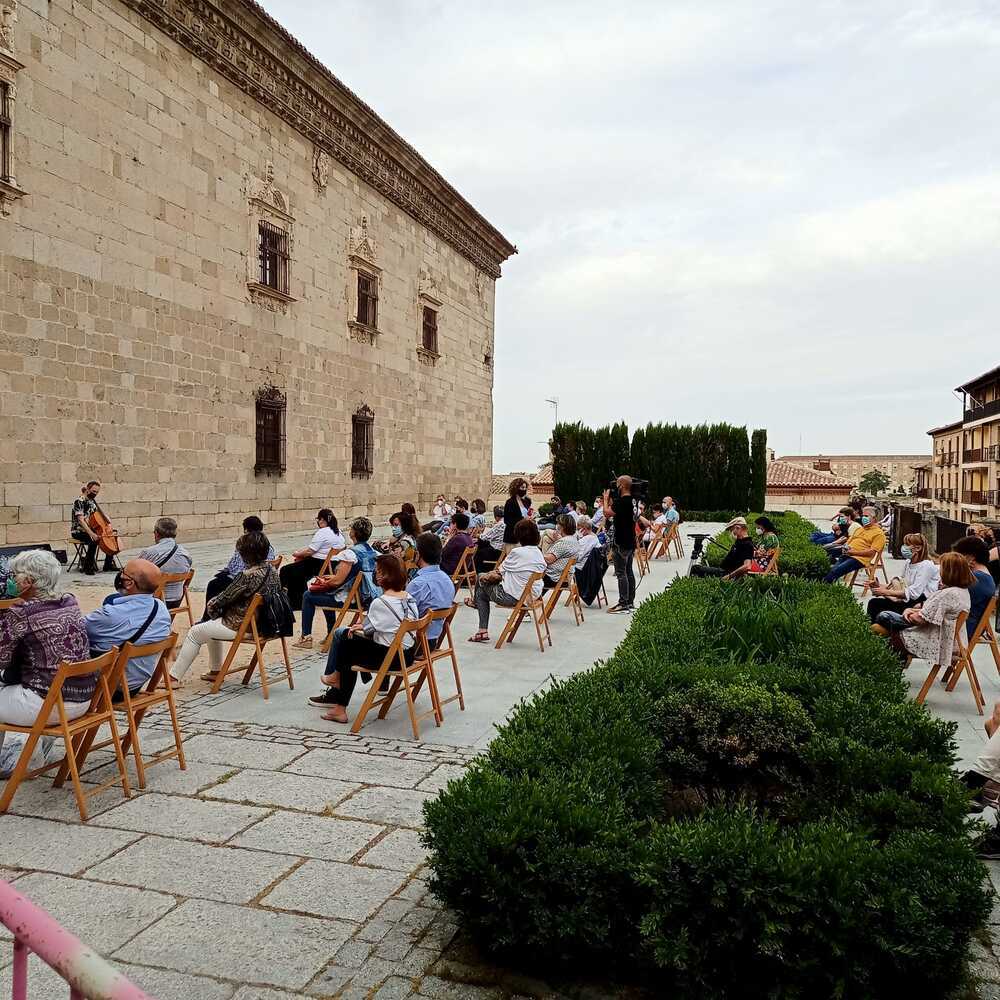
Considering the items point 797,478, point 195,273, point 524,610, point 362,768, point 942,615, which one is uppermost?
point 195,273

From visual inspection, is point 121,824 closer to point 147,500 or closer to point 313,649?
point 313,649

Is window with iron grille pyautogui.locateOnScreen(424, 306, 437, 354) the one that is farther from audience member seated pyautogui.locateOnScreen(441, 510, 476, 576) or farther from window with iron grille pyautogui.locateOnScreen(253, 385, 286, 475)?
audience member seated pyautogui.locateOnScreen(441, 510, 476, 576)

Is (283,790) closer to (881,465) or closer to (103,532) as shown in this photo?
(103,532)

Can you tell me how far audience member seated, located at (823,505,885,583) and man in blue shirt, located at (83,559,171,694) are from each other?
9441 millimetres

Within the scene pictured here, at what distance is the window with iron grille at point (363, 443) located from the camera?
20.7m

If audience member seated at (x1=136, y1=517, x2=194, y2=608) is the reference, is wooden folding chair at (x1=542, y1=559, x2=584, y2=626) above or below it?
below

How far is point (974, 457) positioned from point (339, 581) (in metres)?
63.0

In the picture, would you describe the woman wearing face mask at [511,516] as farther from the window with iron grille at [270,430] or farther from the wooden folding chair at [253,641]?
the window with iron grille at [270,430]

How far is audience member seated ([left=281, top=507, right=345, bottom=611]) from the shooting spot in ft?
27.4

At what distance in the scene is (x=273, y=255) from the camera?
1722 centimetres

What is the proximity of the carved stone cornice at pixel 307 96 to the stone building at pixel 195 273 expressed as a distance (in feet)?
0.14

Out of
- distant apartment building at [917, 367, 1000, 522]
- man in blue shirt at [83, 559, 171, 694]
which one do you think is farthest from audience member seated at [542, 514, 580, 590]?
distant apartment building at [917, 367, 1000, 522]

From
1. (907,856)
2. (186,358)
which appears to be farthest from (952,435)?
(907,856)

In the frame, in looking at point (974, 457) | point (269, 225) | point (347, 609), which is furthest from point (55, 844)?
point (974, 457)
